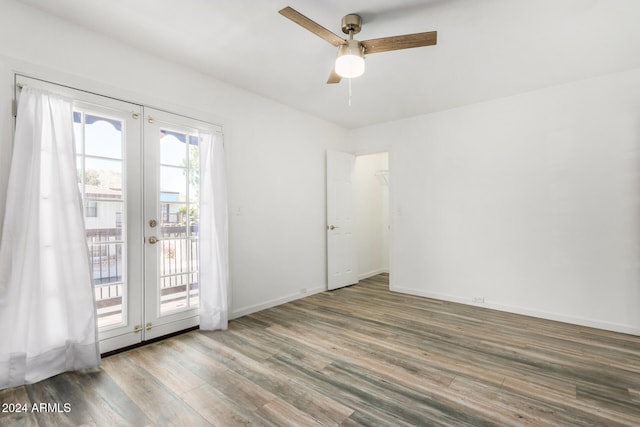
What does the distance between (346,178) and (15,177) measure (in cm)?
413

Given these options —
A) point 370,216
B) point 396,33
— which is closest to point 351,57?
point 396,33

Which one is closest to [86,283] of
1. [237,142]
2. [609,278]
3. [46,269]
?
[46,269]

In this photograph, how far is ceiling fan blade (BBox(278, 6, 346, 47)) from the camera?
1828 millimetres

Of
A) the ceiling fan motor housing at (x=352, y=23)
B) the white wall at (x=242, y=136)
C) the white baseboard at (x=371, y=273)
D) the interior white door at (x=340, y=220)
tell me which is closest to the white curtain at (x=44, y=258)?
the white wall at (x=242, y=136)

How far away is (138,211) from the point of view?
2.83 m

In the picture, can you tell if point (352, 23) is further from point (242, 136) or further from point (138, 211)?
point (138, 211)

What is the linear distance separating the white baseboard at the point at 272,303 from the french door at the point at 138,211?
1.67ft

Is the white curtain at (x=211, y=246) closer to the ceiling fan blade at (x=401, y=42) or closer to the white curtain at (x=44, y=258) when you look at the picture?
the white curtain at (x=44, y=258)

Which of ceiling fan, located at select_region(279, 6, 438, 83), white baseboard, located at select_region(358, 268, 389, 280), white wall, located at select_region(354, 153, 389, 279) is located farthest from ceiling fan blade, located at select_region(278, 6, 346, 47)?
white baseboard, located at select_region(358, 268, 389, 280)

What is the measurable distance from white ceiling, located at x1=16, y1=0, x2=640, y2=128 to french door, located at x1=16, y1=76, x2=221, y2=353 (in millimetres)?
704

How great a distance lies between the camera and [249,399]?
2.02m

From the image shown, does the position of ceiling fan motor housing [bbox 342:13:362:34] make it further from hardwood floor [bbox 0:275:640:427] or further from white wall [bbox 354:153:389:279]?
white wall [bbox 354:153:389:279]

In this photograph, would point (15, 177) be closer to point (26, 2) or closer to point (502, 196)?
point (26, 2)

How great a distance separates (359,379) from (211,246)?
199 centimetres
